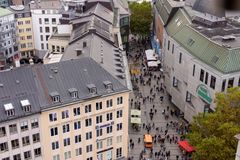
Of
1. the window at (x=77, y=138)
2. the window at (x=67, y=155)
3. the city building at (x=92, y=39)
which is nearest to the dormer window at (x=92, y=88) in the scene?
the city building at (x=92, y=39)

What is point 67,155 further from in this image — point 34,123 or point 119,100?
point 119,100

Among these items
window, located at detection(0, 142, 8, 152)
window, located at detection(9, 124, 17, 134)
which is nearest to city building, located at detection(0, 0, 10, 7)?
window, located at detection(9, 124, 17, 134)

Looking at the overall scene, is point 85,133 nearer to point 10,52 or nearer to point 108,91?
point 108,91

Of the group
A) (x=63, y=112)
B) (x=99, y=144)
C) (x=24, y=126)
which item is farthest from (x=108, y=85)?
(x=24, y=126)

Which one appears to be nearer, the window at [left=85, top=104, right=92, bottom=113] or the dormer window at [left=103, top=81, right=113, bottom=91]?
the window at [left=85, top=104, right=92, bottom=113]

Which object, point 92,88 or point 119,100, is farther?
point 119,100

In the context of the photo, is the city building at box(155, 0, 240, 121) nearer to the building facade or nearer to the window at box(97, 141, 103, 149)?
the window at box(97, 141, 103, 149)
